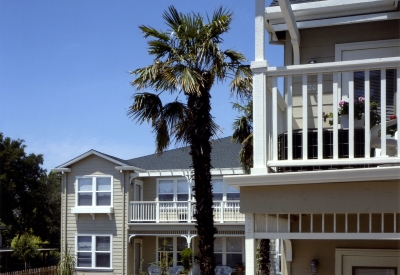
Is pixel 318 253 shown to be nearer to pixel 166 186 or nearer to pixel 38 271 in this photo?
pixel 38 271

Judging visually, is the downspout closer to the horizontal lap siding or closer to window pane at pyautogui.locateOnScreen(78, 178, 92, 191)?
the horizontal lap siding

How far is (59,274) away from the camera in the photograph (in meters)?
26.8

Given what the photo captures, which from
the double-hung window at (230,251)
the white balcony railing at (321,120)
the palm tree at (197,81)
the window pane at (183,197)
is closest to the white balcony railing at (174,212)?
the window pane at (183,197)

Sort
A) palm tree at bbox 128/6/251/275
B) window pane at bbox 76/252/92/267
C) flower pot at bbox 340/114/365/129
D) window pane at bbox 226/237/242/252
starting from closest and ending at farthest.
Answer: flower pot at bbox 340/114/365/129 < palm tree at bbox 128/6/251/275 < window pane at bbox 226/237/242/252 < window pane at bbox 76/252/92/267

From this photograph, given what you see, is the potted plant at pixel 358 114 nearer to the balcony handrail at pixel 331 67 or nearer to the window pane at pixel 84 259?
the balcony handrail at pixel 331 67

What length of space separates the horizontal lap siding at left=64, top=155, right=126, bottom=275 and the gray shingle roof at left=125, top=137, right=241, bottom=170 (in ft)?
4.72

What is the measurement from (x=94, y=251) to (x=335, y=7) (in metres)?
22.6

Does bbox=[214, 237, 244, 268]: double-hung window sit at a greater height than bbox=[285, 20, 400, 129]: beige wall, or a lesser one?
lesser

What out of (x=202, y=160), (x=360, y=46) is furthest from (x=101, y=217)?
(x=360, y=46)

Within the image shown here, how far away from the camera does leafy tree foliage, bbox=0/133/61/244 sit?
40062 mm

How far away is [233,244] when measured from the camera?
27516mm

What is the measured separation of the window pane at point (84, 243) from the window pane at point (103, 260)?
0.67 m

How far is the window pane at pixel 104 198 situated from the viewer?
27938 millimetres

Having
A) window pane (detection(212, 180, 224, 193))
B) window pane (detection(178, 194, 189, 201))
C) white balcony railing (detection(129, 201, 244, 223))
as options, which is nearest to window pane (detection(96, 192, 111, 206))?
white balcony railing (detection(129, 201, 244, 223))
